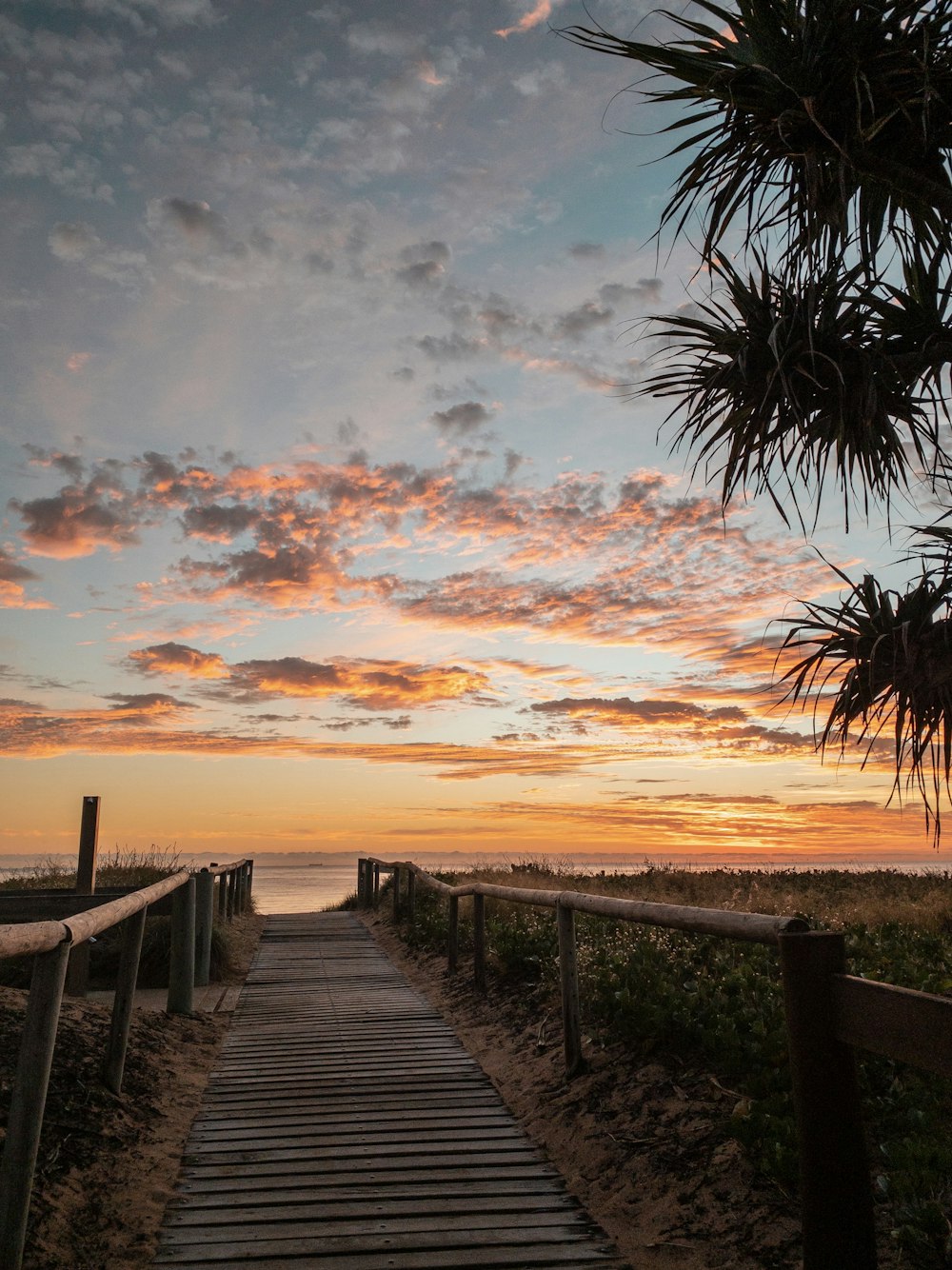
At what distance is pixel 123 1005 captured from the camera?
529 centimetres

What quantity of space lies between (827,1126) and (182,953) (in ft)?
21.0

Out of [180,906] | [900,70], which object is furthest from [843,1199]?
[900,70]

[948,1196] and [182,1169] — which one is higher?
[948,1196]

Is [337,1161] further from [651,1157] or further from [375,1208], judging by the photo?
[651,1157]

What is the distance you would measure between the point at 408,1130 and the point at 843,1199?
2.80 m

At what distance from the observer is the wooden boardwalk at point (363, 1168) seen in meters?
3.49

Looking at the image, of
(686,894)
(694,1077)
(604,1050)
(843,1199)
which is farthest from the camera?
(686,894)

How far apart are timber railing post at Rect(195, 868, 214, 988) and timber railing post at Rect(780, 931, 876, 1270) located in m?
8.18

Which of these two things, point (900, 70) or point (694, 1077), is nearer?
point (694, 1077)

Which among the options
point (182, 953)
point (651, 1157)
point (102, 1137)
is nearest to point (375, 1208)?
point (651, 1157)

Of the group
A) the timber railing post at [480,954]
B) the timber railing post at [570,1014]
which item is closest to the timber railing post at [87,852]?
the timber railing post at [480,954]

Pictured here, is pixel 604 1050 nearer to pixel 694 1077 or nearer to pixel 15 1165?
pixel 694 1077

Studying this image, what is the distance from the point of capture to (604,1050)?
5.52 meters

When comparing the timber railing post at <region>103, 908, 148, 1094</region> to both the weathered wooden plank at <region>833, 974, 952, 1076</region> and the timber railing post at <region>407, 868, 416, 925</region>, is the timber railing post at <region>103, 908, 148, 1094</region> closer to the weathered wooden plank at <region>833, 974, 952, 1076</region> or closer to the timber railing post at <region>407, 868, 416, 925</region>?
the weathered wooden plank at <region>833, 974, 952, 1076</region>
